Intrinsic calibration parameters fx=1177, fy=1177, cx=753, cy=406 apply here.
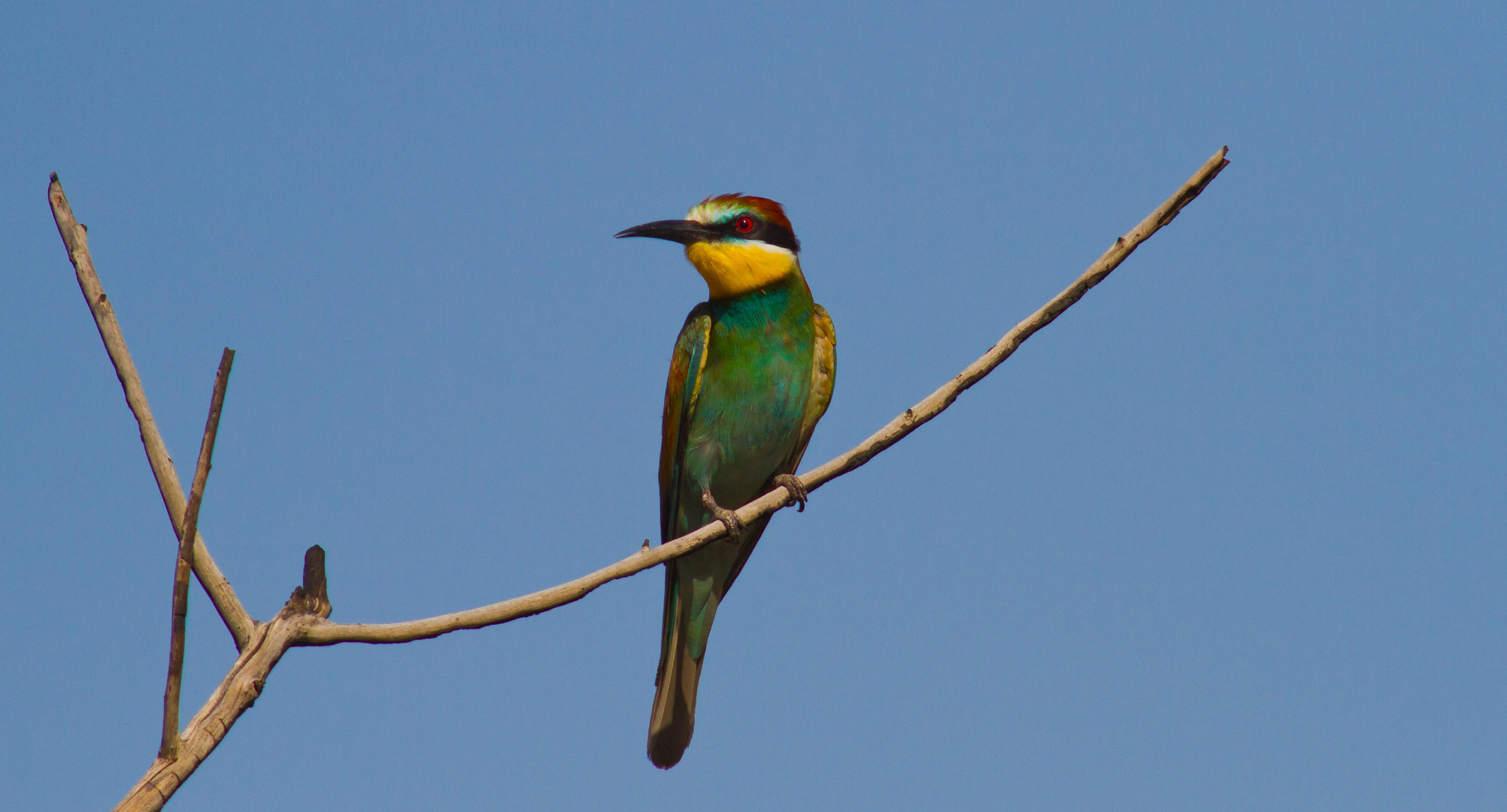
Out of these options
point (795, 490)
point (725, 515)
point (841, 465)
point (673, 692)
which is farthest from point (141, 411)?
point (673, 692)

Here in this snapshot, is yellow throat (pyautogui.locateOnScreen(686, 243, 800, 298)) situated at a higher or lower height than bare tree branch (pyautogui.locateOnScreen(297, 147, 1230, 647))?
higher

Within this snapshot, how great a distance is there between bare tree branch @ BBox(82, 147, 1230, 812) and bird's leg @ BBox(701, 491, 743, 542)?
2.54 feet

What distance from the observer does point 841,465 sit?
3.40 meters

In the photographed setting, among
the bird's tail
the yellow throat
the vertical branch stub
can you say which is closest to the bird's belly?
the yellow throat

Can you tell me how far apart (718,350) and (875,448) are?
5.91 ft

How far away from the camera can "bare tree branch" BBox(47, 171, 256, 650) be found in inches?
103

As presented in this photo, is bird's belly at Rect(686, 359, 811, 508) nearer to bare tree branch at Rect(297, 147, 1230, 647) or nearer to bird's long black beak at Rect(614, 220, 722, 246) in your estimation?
bird's long black beak at Rect(614, 220, 722, 246)

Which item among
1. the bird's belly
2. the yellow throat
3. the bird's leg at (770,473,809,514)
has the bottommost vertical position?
the bird's leg at (770,473,809,514)

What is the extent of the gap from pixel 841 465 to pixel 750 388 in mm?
1633

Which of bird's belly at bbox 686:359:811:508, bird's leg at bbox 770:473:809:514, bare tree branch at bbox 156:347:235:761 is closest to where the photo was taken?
bare tree branch at bbox 156:347:235:761

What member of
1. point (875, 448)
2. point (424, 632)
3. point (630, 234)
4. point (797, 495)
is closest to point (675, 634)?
point (797, 495)

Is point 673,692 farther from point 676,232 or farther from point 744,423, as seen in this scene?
point 676,232

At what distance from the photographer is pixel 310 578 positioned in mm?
2662

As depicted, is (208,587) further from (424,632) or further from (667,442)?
(667,442)
